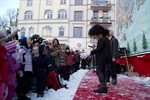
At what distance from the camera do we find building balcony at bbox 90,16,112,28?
3403cm

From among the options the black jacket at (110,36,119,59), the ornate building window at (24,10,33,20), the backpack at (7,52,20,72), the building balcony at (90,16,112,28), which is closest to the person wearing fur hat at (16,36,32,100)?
the backpack at (7,52,20,72)

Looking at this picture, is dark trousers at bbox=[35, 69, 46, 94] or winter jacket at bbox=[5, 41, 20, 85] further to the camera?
dark trousers at bbox=[35, 69, 46, 94]

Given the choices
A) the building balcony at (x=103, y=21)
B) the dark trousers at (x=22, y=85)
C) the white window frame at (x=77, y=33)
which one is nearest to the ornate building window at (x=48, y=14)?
the white window frame at (x=77, y=33)

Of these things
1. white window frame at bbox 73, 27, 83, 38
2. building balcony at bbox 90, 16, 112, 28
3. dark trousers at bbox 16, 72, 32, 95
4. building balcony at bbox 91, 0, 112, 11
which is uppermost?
building balcony at bbox 91, 0, 112, 11

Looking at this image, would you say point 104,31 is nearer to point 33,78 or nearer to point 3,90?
point 33,78

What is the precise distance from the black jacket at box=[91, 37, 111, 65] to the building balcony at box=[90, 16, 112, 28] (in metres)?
28.1

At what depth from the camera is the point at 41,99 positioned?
555 centimetres

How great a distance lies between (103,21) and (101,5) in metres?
2.49

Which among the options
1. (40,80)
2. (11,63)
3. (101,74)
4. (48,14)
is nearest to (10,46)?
(11,63)

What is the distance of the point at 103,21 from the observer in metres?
34.3

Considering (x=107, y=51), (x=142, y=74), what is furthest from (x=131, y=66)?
(x=107, y=51)

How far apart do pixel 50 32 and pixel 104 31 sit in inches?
1197

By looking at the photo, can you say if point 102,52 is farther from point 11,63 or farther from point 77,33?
point 77,33

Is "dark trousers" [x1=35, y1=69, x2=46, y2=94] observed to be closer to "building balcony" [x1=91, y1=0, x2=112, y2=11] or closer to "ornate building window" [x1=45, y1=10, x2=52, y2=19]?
"building balcony" [x1=91, y1=0, x2=112, y2=11]
